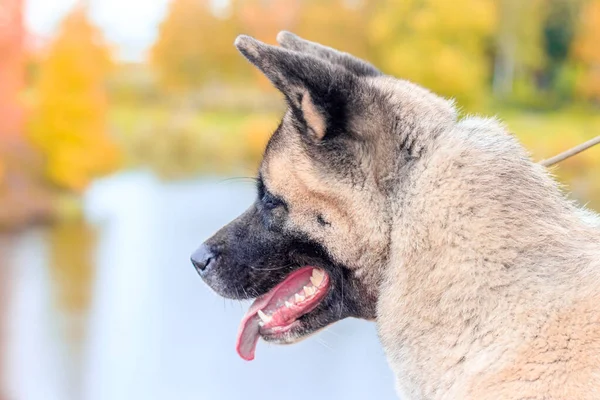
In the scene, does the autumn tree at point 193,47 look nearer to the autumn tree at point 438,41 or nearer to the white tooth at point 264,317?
the autumn tree at point 438,41

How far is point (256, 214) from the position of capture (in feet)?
6.63

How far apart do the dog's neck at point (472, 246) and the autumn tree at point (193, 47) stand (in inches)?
438

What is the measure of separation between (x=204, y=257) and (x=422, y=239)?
29.7 inches

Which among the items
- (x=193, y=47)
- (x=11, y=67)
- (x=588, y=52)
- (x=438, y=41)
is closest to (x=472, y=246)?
(x=438, y=41)

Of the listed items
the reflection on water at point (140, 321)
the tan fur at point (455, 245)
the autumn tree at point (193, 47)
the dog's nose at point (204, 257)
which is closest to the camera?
the tan fur at point (455, 245)

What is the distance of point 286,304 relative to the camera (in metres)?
2.08

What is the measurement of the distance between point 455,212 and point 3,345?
13.4 meters

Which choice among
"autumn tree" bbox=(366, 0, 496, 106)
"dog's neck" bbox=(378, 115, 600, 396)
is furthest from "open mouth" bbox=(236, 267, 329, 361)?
"autumn tree" bbox=(366, 0, 496, 106)

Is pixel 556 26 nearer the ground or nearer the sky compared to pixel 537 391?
nearer the sky

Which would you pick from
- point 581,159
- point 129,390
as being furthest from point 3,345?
point 581,159

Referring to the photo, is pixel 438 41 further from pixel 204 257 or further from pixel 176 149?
pixel 204 257

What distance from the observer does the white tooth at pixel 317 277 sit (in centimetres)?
197

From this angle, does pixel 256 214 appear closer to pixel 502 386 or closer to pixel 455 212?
pixel 455 212

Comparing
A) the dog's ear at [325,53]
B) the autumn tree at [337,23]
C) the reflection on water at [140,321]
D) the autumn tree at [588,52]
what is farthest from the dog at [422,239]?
the autumn tree at [588,52]
